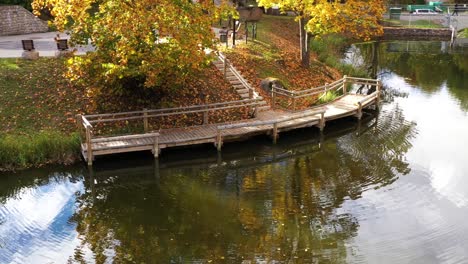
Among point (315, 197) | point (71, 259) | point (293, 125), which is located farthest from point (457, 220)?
point (71, 259)

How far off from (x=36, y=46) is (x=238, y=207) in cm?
1957

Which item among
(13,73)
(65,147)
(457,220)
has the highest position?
(13,73)

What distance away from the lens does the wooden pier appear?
19.4m

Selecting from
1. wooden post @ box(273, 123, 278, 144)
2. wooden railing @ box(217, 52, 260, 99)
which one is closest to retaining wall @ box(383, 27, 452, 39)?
wooden railing @ box(217, 52, 260, 99)

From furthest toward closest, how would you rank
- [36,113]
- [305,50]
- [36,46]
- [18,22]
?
[18,22]
[305,50]
[36,46]
[36,113]

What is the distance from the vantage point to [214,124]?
879 inches

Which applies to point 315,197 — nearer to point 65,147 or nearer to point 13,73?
point 65,147

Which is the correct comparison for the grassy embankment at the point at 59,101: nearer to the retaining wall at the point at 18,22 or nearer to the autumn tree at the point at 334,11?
the autumn tree at the point at 334,11

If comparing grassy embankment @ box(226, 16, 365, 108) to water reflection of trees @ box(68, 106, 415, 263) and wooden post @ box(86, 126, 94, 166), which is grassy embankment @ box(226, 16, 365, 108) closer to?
water reflection of trees @ box(68, 106, 415, 263)

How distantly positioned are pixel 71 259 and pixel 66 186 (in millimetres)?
5206

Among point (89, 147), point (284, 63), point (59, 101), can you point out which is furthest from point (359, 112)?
point (59, 101)

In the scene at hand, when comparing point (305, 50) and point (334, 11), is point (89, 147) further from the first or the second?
point (305, 50)

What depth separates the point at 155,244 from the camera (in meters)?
13.9

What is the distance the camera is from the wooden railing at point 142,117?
1900cm
